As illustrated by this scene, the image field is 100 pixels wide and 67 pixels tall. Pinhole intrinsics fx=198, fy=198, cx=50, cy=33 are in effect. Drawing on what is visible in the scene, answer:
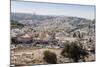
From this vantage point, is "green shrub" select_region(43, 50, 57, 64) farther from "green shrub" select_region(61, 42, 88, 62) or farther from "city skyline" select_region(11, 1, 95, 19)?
"city skyline" select_region(11, 1, 95, 19)

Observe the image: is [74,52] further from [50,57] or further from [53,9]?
[53,9]

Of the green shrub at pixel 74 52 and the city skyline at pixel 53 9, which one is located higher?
the city skyline at pixel 53 9

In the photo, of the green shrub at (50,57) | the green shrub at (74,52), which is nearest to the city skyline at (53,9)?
the green shrub at (74,52)

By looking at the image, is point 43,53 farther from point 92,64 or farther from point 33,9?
point 92,64

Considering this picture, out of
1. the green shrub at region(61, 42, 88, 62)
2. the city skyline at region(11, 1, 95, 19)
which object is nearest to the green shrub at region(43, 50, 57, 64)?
the green shrub at region(61, 42, 88, 62)

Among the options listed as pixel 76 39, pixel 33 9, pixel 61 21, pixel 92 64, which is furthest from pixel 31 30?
pixel 92 64

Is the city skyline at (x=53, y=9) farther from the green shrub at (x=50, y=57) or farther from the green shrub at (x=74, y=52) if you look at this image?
the green shrub at (x=50, y=57)
